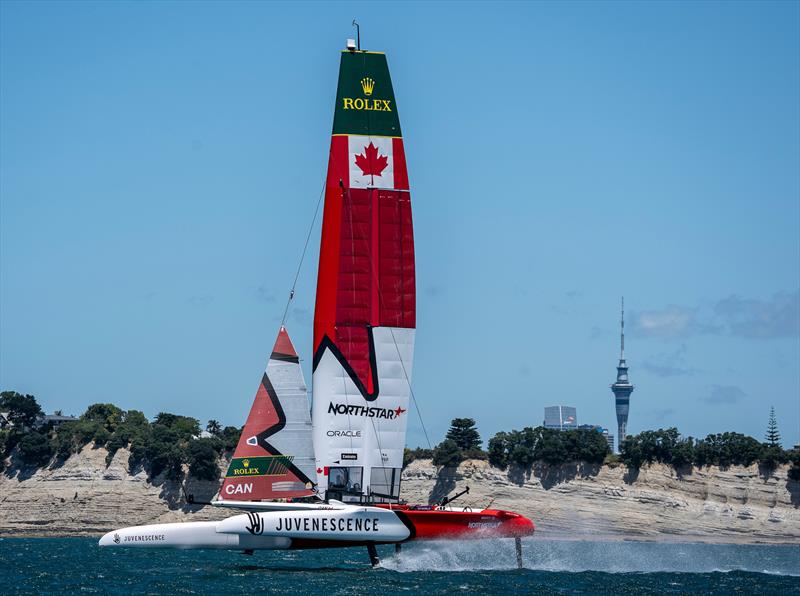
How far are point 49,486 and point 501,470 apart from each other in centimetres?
3520

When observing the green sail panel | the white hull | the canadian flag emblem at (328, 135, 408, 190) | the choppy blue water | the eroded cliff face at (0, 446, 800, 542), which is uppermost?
the green sail panel

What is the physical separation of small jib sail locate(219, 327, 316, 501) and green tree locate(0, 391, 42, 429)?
70541 mm

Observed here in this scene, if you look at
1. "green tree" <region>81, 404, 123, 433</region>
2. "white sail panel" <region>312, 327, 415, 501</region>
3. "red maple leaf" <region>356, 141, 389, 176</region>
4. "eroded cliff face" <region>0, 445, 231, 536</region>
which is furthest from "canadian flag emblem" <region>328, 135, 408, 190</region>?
"green tree" <region>81, 404, 123, 433</region>

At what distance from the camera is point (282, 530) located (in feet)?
135

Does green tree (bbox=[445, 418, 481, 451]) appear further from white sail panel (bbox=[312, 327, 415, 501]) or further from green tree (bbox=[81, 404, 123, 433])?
white sail panel (bbox=[312, 327, 415, 501])

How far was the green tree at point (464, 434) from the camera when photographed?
104938mm

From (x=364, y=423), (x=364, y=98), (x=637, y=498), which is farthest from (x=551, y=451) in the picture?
(x=364, y=98)

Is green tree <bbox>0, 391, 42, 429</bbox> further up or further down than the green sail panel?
further down

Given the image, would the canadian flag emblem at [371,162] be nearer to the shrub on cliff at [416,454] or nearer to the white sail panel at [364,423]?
the white sail panel at [364,423]

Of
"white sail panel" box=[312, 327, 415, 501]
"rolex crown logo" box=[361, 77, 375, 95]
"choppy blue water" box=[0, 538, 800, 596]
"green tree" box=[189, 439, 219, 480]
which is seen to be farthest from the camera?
"green tree" box=[189, 439, 219, 480]

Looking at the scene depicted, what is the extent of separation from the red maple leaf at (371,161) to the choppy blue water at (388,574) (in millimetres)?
12944

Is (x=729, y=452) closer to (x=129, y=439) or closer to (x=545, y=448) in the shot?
(x=545, y=448)

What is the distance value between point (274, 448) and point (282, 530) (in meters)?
3.52

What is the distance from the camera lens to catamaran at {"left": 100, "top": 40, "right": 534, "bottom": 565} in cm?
4350
